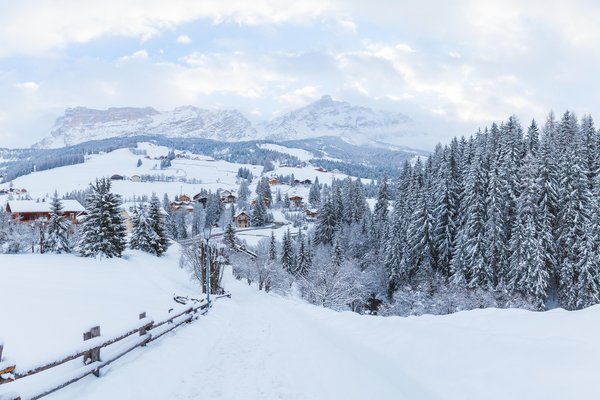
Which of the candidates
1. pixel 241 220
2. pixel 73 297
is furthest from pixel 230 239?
pixel 241 220

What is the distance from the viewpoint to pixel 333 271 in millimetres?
54938

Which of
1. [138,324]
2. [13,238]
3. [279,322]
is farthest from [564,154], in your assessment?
[13,238]

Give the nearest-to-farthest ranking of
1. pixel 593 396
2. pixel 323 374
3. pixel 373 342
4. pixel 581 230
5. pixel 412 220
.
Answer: pixel 593 396, pixel 323 374, pixel 373 342, pixel 581 230, pixel 412 220

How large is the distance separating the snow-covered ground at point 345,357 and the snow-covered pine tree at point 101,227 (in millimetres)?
25780

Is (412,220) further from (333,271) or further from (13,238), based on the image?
(13,238)

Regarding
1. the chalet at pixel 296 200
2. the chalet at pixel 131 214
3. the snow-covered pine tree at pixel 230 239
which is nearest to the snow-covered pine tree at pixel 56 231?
the chalet at pixel 131 214

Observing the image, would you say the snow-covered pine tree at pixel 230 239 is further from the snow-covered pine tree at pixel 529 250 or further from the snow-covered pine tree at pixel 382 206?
the snow-covered pine tree at pixel 529 250

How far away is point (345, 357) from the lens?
39.8 ft

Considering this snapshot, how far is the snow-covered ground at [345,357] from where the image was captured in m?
7.65

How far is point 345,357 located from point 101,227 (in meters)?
39.7

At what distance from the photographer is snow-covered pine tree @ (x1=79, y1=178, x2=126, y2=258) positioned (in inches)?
1709

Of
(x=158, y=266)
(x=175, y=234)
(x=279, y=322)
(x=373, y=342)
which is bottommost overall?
(x=175, y=234)

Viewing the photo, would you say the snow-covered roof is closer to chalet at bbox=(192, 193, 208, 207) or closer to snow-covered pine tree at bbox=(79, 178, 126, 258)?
snow-covered pine tree at bbox=(79, 178, 126, 258)

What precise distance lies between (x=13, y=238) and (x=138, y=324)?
53938mm
